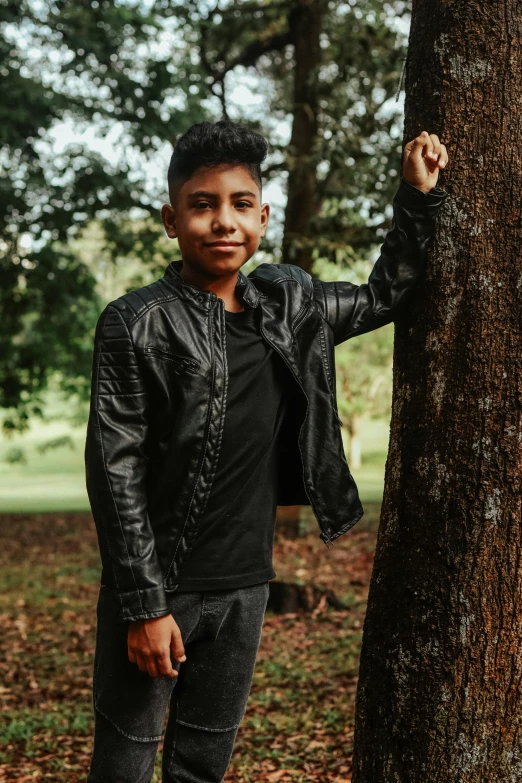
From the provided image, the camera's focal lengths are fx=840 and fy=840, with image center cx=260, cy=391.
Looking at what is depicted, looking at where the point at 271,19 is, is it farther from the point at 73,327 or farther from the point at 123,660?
the point at 123,660

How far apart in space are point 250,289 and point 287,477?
2.07 feet

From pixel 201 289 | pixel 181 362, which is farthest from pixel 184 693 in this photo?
pixel 201 289

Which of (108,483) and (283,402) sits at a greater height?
(283,402)

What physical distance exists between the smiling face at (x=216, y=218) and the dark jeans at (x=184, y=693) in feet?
3.33

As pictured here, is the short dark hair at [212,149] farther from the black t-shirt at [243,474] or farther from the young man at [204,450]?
the black t-shirt at [243,474]

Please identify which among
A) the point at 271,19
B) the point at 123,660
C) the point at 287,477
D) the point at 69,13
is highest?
the point at 271,19

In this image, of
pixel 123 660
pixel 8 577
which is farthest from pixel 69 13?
pixel 123 660

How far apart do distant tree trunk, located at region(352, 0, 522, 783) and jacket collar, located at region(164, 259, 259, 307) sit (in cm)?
54

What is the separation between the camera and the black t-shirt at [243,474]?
8.30 ft

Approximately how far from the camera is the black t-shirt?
99.6 inches

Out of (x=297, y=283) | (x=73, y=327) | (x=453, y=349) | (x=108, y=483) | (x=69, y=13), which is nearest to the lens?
(x=108, y=483)

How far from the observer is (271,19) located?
12914mm

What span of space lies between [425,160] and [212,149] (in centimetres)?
69

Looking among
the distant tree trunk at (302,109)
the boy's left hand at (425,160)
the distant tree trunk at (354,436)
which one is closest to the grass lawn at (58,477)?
the distant tree trunk at (354,436)
